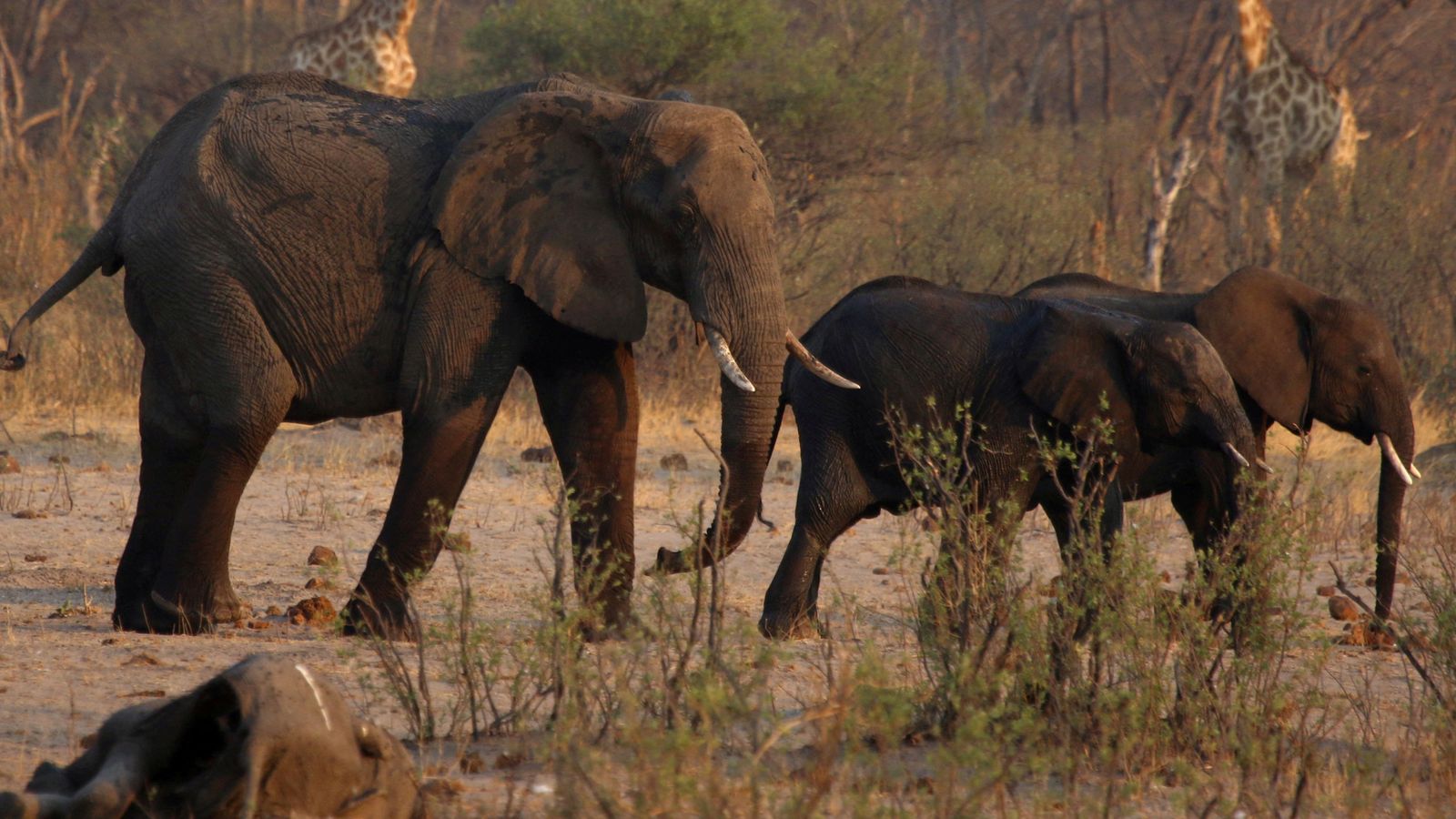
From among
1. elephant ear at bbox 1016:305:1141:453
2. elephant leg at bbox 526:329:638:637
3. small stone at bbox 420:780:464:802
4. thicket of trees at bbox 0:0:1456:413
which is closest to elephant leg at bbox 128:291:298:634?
elephant leg at bbox 526:329:638:637

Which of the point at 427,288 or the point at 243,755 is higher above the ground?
the point at 427,288

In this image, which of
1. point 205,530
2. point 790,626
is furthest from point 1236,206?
point 205,530

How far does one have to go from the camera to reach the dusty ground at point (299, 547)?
18.0 ft

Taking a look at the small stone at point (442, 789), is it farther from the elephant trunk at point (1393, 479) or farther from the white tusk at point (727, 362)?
the elephant trunk at point (1393, 479)

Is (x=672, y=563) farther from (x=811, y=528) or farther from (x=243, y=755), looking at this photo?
(x=243, y=755)

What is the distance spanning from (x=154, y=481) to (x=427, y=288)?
4.22 ft

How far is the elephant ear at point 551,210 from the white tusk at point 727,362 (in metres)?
0.30

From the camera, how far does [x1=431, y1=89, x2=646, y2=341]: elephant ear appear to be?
630 centimetres

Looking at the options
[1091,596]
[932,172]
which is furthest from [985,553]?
[932,172]

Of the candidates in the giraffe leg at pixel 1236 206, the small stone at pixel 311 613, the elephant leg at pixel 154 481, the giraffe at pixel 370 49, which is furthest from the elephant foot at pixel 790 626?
the giraffe at pixel 370 49

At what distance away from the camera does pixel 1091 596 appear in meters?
5.02

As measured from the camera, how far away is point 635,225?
6.43 meters

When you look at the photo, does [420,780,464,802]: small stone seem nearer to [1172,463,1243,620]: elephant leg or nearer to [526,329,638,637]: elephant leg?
[526,329,638,637]: elephant leg

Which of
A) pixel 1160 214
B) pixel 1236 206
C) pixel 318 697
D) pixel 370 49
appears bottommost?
pixel 318 697
